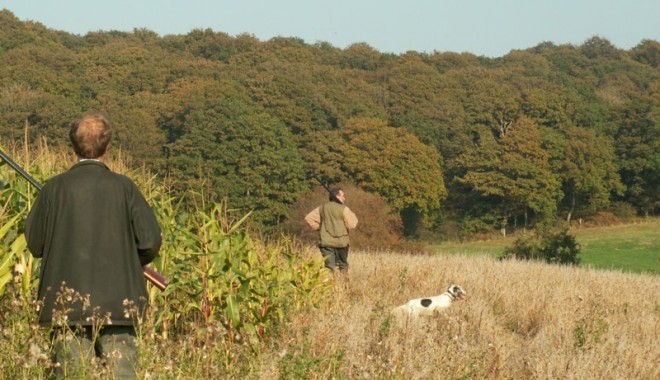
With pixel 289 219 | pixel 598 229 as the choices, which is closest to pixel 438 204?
pixel 598 229

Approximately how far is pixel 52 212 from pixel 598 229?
62.5m

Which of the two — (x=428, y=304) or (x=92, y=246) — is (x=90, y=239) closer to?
(x=92, y=246)

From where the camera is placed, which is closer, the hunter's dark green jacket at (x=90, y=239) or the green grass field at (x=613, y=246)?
the hunter's dark green jacket at (x=90, y=239)

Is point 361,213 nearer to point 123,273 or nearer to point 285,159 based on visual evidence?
point 285,159

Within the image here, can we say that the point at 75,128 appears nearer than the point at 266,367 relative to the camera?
Yes

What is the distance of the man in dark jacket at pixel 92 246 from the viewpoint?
14.6 feet

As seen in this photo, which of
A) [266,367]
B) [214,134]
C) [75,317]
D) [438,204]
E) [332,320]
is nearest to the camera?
[75,317]

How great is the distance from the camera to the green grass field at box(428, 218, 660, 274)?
49.4 m

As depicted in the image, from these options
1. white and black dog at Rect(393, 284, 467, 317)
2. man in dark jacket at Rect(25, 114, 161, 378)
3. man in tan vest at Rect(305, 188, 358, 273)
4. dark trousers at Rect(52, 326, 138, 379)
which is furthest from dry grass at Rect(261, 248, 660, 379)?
man in dark jacket at Rect(25, 114, 161, 378)

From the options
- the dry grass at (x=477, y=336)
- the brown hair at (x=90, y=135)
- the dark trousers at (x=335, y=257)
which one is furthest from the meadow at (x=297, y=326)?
the dark trousers at (x=335, y=257)

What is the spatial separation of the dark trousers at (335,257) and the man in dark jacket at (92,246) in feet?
27.8

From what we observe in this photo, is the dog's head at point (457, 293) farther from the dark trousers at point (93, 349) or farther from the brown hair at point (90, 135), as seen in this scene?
the brown hair at point (90, 135)

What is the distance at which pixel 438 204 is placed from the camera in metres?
68.8

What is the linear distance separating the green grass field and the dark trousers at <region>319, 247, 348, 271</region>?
111 feet
